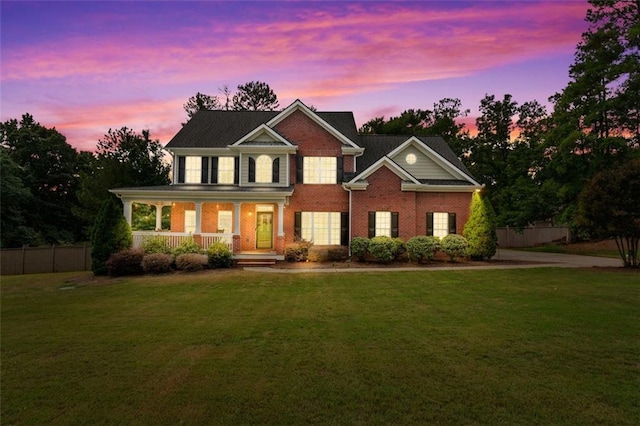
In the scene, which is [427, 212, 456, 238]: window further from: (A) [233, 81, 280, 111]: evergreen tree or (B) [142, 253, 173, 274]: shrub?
(A) [233, 81, 280, 111]: evergreen tree

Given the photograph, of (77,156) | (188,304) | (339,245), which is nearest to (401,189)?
(339,245)

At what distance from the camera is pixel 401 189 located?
67.1 feet

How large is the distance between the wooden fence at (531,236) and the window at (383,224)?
1908 cm

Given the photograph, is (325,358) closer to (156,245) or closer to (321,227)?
(156,245)

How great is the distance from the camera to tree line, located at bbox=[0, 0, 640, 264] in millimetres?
23984

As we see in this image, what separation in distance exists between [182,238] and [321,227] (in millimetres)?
7736

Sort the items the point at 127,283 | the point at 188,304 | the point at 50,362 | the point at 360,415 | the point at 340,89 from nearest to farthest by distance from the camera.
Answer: the point at 360,415, the point at 50,362, the point at 188,304, the point at 127,283, the point at 340,89

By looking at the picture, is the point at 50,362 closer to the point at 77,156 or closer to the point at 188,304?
the point at 188,304

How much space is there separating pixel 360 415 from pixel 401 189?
1735 centimetres

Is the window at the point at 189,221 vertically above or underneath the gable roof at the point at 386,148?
underneath

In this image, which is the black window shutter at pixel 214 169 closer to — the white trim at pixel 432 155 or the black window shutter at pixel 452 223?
the white trim at pixel 432 155

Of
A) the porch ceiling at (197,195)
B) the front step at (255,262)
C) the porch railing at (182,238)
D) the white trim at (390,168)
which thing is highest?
the white trim at (390,168)

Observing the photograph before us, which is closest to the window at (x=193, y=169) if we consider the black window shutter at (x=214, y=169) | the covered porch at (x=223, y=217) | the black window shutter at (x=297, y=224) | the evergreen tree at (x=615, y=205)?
the black window shutter at (x=214, y=169)

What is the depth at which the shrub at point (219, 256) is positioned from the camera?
17328 millimetres
